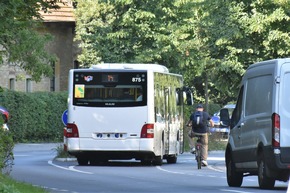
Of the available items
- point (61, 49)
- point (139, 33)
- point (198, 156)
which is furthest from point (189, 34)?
point (198, 156)

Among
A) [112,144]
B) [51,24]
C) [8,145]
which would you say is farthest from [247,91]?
[51,24]

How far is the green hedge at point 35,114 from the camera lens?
53781 millimetres

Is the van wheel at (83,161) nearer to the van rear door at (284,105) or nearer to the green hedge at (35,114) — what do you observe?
the van rear door at (284,105)

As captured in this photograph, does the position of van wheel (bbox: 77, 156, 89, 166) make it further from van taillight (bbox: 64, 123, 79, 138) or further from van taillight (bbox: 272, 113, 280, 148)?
van taillight (bbox: 272, 113, 280, 148)

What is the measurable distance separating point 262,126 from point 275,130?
871mm

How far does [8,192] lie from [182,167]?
63.8 ft

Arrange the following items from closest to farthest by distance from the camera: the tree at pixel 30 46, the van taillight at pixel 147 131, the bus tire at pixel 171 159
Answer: the tree at pixel 30 46 → the van taillight at pixel 147 131 → the bus tire at pixel 171 159

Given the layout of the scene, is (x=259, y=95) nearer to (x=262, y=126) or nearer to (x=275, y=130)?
(x=262, y=126)

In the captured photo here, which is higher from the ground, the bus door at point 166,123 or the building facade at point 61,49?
the building facade at point 61,49

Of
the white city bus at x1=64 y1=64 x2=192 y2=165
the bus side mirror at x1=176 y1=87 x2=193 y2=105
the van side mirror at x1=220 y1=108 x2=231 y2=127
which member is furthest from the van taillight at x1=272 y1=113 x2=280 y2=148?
the bus side mirror at x1=176 y1=87 x2=193 y2=105

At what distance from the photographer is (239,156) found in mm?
22797

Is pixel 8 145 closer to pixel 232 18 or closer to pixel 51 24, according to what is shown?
pixel 232 18

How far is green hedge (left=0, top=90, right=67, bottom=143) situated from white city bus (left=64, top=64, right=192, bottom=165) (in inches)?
707

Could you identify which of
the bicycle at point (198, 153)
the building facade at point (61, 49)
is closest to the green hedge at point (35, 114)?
the building facade at point (61, 49)
